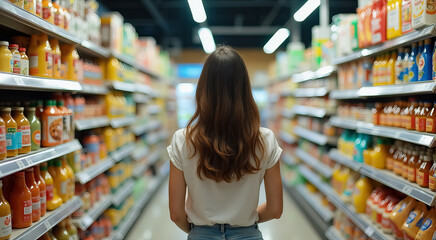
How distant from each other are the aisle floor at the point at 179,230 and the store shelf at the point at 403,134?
209 centimetres

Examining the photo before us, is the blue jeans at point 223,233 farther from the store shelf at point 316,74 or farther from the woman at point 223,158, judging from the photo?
the store shelf at point 316,74

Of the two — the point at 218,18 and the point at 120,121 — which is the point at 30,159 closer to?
the point at 120,121

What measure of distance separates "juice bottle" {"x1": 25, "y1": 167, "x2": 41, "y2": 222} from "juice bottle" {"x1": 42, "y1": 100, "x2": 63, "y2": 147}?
31 centimetres

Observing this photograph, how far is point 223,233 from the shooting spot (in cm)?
181

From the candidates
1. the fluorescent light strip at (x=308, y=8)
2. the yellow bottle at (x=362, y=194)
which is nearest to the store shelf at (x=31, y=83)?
the yellow bottle at (x=362, y=194)

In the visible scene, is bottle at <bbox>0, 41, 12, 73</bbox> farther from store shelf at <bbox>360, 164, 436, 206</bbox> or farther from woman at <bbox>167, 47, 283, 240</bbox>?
store shelf at <bbox>360, 164, 436, 206</bbox>

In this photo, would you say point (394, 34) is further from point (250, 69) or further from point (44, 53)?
point (250, 69)

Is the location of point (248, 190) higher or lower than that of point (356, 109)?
lower

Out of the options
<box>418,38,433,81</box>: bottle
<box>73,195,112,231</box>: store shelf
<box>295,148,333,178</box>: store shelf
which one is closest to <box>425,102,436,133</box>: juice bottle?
<box>418,38,433,81</box>: bottle

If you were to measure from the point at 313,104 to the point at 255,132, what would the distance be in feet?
14.0

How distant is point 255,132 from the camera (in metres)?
1.74

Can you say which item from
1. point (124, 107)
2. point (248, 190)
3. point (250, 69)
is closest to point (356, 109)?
point (248, 190)

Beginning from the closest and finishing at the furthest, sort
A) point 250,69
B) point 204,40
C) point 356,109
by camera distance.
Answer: point 356,109, point 204,40, point 250,69

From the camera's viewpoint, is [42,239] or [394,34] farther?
[394,34]
